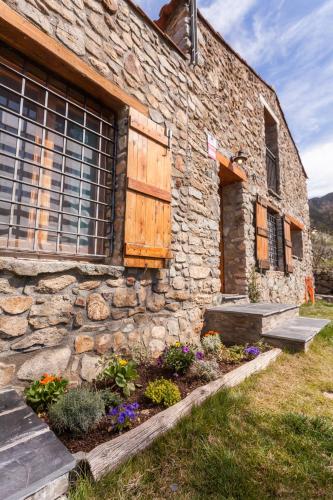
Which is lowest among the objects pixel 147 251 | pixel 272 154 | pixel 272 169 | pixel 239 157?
pixel 147 251

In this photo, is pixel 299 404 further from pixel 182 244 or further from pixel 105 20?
pixel 105 20

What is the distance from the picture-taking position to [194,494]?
141cm

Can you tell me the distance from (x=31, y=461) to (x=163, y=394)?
112 centimetres

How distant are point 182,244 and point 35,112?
7.70ft

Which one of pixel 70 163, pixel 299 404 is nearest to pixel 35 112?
pixel 70 163

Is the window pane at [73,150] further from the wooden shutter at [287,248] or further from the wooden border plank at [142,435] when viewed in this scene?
the wooden shutter at [287,248]

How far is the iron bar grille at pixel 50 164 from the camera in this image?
2.39 meters

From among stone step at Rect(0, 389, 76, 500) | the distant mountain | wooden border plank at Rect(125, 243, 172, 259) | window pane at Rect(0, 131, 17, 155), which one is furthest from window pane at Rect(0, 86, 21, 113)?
the distant mountain

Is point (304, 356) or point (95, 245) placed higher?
point (95, 245)

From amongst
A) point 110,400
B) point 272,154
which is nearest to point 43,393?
point 110,400

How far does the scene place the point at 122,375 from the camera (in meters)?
2.33

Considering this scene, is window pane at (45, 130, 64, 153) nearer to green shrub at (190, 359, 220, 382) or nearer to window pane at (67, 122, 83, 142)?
window pane at (67, 122, 83, 142)

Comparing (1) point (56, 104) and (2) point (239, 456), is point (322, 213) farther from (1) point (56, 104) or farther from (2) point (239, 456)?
(2) point (239, 456)

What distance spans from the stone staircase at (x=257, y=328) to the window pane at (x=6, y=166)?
124 inches
